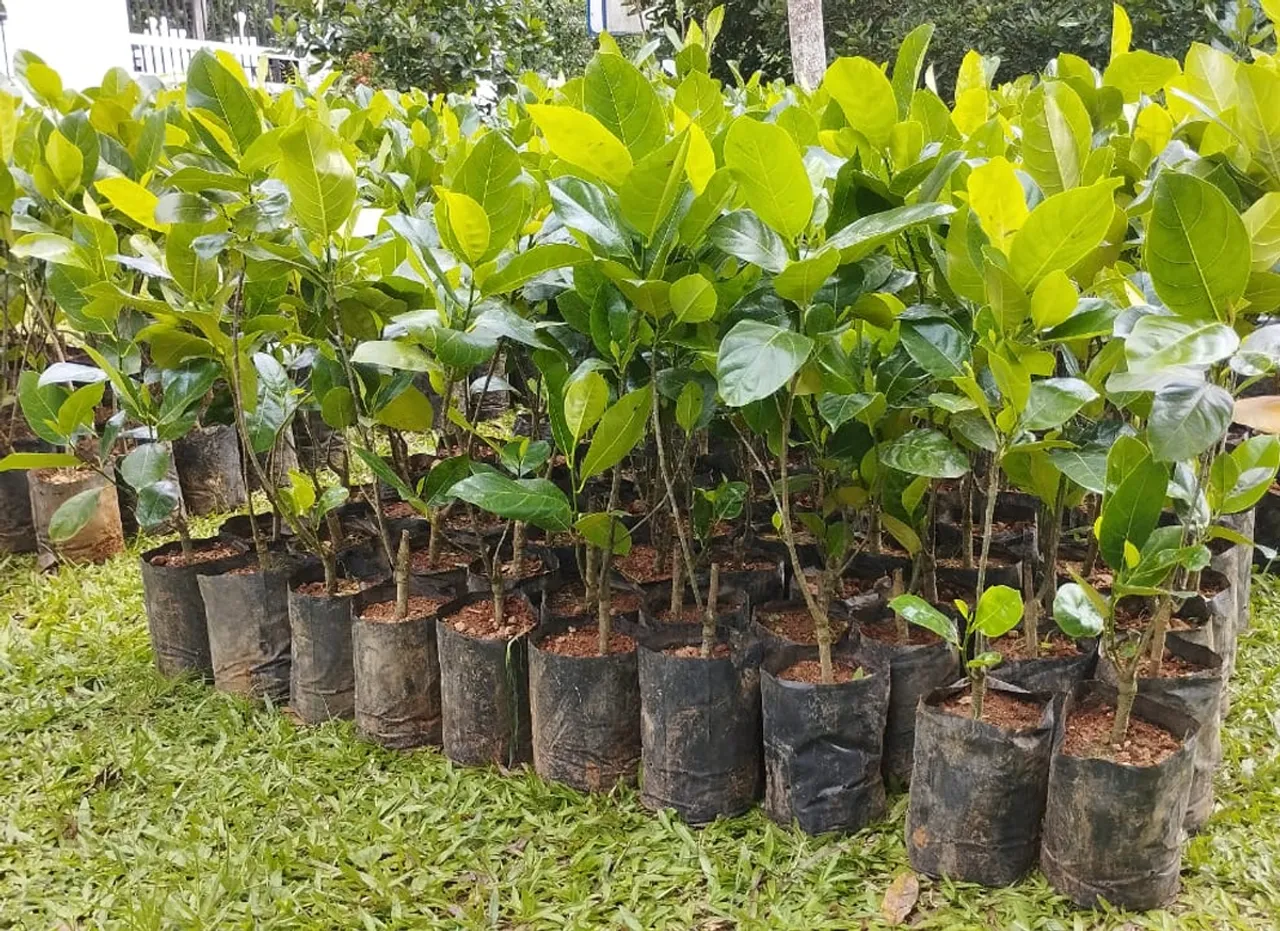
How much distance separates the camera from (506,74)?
727 cm

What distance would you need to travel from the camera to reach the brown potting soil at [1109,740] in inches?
56.9

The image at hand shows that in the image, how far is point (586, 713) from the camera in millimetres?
1788

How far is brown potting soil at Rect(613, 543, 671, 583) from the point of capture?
2.21 metres

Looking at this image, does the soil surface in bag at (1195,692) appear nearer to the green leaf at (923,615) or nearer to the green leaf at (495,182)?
the green leaf at (923,615)

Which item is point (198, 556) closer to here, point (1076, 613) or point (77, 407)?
point (77, 407)

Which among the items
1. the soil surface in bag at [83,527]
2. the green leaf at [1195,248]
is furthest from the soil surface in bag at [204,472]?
the green leaf at [1195,248]

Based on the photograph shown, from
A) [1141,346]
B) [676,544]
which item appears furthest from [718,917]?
[1141,346]

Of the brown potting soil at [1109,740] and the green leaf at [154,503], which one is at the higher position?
the green leaf at [154,503]

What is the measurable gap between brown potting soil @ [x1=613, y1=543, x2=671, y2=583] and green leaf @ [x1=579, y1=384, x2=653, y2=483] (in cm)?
60

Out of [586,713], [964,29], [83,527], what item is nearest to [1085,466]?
[586,713]

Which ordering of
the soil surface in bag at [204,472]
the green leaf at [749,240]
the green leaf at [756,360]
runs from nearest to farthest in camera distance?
the green leaf at [756,360] → the green leaf at [749,240] → the soil surface in bag at [204,472]

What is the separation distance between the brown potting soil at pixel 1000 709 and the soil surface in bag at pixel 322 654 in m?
1.11

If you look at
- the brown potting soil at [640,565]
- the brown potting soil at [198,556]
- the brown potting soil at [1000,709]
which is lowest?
the brown potting soil at [1000,709]

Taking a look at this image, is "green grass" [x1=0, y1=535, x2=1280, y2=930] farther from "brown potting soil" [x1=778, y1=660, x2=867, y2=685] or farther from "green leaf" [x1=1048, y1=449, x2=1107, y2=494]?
"green leaf" [x1=1048, y1=449, x2=1107, y2=494]
